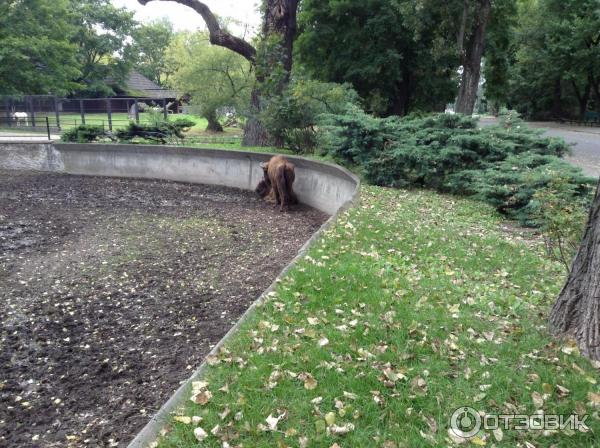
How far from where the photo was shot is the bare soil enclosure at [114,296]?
14.5 feet

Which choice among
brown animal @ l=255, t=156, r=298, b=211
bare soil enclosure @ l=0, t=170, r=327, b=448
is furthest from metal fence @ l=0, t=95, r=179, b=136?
bare soil enclosure @ l=0, t=170, r=327, b=448

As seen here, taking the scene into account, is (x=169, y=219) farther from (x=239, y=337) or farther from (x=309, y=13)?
(x=309, y=13)

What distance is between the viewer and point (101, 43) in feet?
161

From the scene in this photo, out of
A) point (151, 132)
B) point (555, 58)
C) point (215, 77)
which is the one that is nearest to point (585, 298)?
point (151, 132)

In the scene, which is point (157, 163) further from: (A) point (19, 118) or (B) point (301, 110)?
(A) point (19, 118)

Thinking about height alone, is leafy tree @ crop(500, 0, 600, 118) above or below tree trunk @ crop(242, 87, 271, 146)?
above

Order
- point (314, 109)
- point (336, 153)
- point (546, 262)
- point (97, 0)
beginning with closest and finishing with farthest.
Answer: point (546, 262)
point (336, 153)
point (314, 109)
point (97, 0)

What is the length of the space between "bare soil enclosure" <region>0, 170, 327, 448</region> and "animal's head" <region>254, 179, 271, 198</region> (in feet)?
2.13

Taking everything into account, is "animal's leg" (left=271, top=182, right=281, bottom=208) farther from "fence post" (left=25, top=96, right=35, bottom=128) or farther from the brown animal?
"fence post" (left=25, top=96, right=35, bottom=128)

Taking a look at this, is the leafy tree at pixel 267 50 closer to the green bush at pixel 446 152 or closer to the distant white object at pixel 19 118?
the green bush at pixel 446 152

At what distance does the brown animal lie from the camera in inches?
491

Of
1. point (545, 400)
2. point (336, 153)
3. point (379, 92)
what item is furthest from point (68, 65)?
point (545, 400)

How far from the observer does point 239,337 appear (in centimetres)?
442

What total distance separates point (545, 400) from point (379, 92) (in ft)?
71.7
